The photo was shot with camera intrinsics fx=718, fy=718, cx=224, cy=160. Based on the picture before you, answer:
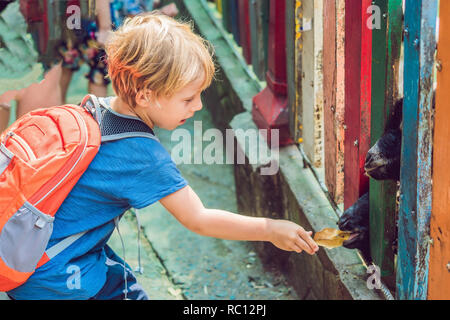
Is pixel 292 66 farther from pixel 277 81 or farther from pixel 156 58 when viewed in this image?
pixel 156 58

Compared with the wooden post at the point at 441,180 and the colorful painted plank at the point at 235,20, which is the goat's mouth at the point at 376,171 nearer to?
the wooden post at the point at 441,180

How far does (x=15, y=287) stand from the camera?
2.25m

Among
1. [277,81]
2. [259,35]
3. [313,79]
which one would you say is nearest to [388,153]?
[313,79]

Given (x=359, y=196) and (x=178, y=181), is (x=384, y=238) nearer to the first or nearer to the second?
(x=359, y=196)

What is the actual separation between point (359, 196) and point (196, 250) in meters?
1.46

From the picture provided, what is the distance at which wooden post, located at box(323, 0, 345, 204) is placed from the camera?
9.04 ft

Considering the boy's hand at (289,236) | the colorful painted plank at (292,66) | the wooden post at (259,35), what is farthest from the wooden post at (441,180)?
the wooden post at (259,35)

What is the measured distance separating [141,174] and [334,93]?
1030 mm

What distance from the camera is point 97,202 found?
2.22 meters

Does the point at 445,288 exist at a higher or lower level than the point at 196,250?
higher

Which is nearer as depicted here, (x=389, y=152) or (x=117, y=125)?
(x=117, y=125)

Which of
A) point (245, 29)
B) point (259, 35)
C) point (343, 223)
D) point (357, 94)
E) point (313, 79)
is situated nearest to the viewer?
point (357, 94)

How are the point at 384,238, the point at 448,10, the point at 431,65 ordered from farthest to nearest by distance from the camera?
the point at 384,238 < the point at 431,65 < the point at 448,10

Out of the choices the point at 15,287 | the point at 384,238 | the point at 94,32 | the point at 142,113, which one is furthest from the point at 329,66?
the point at 94,32
